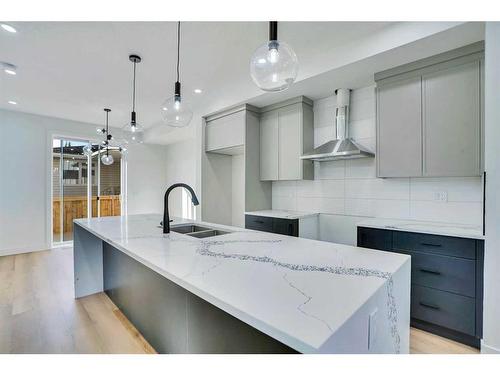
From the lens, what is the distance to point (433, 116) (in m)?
2.27

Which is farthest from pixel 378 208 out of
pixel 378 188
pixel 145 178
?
pixel 145 178

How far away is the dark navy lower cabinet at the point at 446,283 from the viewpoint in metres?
1.89

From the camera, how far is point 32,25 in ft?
7.01

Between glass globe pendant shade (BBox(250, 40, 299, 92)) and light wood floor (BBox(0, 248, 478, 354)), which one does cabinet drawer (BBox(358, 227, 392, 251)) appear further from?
glass globe pendant shade (BBox(250, 40, 299, 92))

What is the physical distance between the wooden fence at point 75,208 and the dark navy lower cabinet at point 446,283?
5.82m

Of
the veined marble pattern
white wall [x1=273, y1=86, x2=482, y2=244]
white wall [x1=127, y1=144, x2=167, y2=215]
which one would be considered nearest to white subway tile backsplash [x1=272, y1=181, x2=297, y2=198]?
white wall [x1=273, y1=86, x2=482, y2=244]

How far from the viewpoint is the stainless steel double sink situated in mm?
2162

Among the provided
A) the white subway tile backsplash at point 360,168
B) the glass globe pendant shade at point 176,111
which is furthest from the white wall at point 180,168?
the glass globe pendant shade at point 176,111

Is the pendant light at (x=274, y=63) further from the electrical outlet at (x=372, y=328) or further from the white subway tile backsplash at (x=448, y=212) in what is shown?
the white subway tile backsplash at (x=448, y=212)

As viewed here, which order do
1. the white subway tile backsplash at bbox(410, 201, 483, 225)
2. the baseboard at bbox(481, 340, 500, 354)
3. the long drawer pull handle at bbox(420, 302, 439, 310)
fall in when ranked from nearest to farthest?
the baseboard at bbox(481, 340, 500, 354) → the long drawer pull handle at bbox(420, 302, 439, 310) → the white subway tile backsplash at bbox(410, 201, 483, 225)

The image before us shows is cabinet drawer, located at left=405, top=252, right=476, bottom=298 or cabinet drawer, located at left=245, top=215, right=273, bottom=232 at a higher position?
cabinet drawer, located at left=245, top=215, right=273, bottom=232

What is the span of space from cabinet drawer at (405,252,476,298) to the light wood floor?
0.43 metres

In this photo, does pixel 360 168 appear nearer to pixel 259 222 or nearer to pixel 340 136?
pixel 340 136
